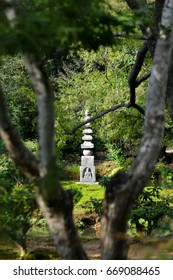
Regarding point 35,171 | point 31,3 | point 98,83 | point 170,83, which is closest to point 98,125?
point 98,83

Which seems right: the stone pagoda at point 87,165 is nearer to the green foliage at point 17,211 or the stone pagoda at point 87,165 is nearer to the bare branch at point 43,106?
the green foliage at point 17,211

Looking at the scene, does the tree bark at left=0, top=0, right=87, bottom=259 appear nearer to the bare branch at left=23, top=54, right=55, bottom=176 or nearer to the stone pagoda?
the bare branch at left=23, top=54, right=55, bottom=176

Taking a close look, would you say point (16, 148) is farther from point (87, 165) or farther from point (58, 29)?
point (87, 165)

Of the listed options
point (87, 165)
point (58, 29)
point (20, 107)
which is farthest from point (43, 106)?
point (20, 107)

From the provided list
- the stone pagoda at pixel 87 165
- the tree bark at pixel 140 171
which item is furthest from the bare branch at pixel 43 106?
the stone pagoda at pixel 87 165

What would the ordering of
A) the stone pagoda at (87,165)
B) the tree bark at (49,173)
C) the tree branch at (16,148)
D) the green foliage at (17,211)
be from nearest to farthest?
the tree bark at (49,173), the tree branch at (16,148), the green foliage at (17,211), the stone pagoda at (87,165)

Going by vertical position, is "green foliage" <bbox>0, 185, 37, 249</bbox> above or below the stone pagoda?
below

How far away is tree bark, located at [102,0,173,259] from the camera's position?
9.80ft

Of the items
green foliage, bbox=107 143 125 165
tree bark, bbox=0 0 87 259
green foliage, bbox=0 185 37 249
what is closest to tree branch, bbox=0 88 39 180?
tree bark, bbox=0 0 87 259

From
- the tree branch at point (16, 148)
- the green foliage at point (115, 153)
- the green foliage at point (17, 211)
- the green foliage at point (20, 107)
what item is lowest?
the green foliage at point (17, 211)

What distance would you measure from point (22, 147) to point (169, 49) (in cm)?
131

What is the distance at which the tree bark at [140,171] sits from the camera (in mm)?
2988

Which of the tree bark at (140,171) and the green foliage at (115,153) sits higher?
the green foliage at (115,153)
